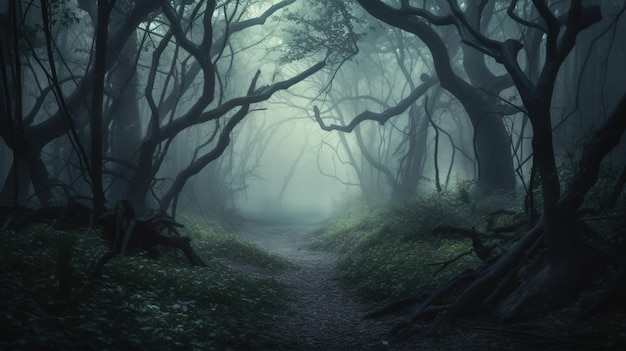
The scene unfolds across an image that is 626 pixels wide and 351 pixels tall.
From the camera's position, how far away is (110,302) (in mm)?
5281

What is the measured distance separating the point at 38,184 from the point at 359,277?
8680 millimetres

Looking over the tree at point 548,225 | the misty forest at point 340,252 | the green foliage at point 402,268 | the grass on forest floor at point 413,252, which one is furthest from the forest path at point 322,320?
the tree at point 548,225

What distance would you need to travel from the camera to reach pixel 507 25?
27500 mm

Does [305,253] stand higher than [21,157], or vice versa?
[21,157]

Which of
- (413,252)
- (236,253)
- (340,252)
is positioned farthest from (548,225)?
(340,252)

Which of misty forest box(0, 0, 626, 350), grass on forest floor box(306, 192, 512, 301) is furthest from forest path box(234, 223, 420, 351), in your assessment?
grass on forest floor box(306, 192, 512, 301)

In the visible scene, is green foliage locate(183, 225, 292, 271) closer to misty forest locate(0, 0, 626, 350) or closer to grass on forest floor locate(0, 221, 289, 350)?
misty forest locate(0, 0, 626, 350)

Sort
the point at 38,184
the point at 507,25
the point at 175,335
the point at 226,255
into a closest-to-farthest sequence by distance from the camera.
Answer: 1. the point at 175,335
2. the point at 38,184
3. the point at 226,255
4. the point at 507,25

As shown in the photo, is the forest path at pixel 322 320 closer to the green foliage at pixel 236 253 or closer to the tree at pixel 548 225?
the green foliage at pixel 236 253

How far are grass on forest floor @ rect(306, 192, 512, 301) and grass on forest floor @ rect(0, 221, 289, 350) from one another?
7.60ft

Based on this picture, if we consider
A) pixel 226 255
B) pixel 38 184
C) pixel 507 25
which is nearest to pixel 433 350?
pixel 226 255

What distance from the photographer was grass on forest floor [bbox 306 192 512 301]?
8.46 metres

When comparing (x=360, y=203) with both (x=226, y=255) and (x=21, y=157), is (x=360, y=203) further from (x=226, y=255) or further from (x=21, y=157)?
(x=21, y=157)

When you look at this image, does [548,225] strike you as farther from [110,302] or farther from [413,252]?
[110,302]
